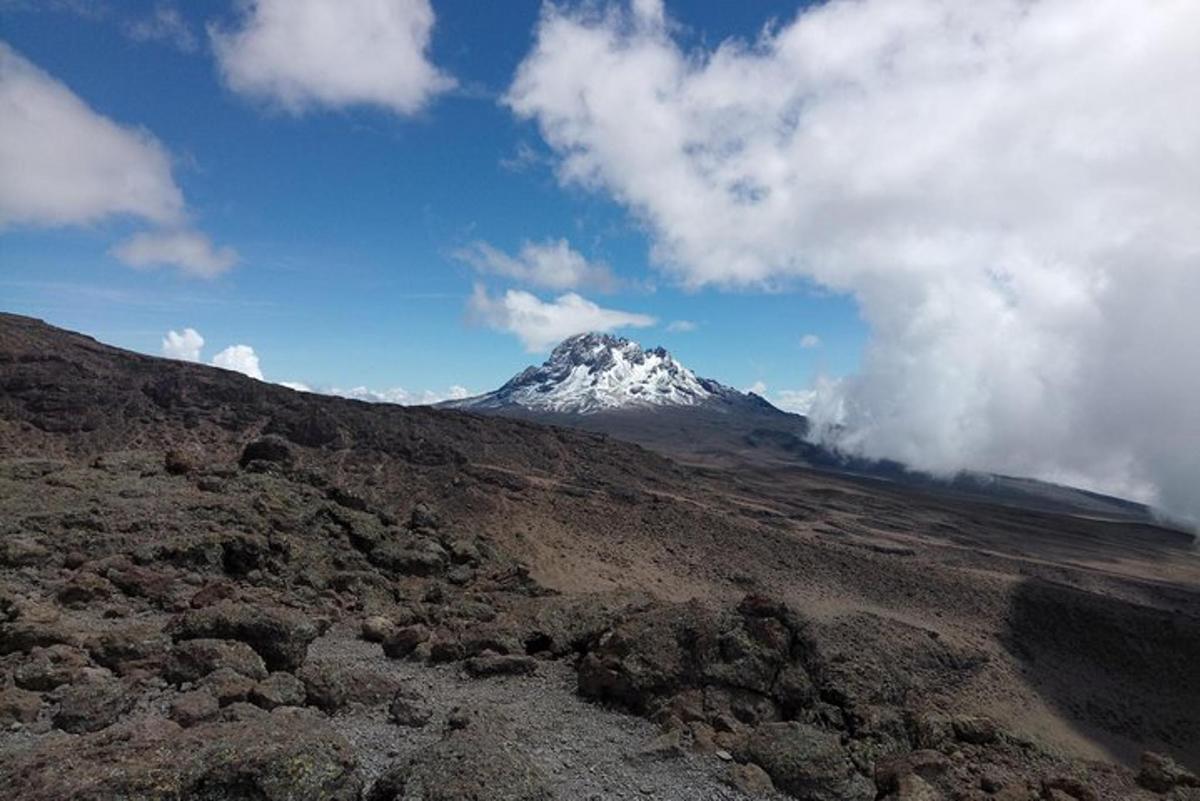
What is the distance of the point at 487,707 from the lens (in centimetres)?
1248

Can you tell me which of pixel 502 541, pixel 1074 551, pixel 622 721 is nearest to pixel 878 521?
pixel 1074 551

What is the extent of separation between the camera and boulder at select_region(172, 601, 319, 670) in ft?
41.6

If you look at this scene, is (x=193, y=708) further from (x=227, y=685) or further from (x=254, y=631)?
(x=254, y=631)

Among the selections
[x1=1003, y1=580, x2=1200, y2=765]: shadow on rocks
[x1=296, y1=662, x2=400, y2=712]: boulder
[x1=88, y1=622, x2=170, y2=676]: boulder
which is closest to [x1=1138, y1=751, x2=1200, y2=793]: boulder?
[x1=1003, y1=580, x2=1200, y2=765]: shadow on rocks

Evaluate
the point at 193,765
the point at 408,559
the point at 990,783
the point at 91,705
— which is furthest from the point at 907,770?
the point at 408,559

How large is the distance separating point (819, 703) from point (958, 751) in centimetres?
264

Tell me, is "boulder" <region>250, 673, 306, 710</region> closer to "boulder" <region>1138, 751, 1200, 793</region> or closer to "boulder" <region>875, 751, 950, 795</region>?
"boulder" <region>875, 751, 950, 795</region>

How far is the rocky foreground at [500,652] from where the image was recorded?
374 inches

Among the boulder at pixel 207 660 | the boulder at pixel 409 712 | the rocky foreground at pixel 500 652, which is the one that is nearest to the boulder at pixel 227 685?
the rocky foreground at pixel 500 652

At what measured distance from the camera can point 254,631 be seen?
12758 millimetres

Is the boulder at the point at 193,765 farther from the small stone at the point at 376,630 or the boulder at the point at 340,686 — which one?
the small stone at the point at 376,630

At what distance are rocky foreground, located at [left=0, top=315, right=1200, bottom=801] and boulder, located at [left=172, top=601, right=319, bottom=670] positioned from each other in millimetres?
46

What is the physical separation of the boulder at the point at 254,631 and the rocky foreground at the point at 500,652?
5 centimetres

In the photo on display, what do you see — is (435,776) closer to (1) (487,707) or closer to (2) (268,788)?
(2) (268,788)
